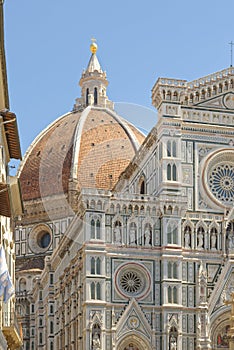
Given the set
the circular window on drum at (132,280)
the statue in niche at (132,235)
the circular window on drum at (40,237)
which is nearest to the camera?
the circular window on drum at (132,280)

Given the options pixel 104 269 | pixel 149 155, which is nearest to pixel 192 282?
pixel 104 269

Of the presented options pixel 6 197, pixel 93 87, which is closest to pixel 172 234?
pixel 6 197

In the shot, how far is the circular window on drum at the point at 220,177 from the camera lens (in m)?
48.0

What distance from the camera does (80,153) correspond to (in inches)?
3088

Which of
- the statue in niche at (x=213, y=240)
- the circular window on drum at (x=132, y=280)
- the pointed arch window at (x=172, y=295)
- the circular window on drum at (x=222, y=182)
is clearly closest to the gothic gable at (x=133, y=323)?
the circular window on drum at (x=132, y=280)

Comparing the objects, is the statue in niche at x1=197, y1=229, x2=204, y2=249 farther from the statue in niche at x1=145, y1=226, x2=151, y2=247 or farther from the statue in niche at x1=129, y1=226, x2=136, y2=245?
the statue in niche at x1=129, y1=226, x2=136, y2=245

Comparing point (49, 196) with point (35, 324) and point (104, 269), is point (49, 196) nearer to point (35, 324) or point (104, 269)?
point (35, 324)

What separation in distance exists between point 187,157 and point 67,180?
30.7 metres

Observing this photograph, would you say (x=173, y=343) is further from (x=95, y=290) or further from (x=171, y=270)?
(x=95, y=290)

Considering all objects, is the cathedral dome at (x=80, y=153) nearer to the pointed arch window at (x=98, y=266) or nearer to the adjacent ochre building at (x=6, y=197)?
the pointed arch window at (x=98, y=266)

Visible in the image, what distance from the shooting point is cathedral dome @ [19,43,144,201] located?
76.9 meters

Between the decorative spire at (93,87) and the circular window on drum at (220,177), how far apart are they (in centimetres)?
3766

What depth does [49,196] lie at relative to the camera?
76.4 meters

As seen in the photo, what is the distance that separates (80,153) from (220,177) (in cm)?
3105
